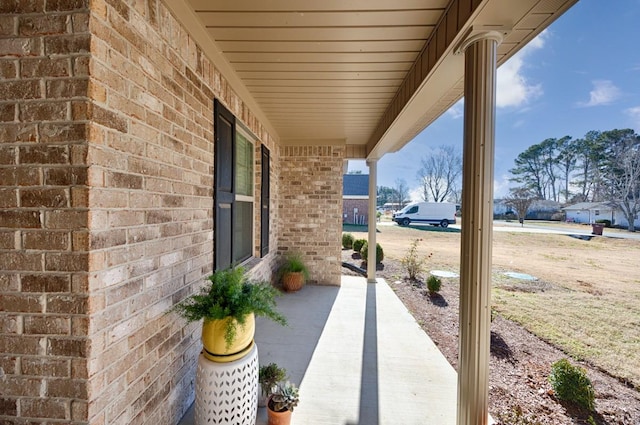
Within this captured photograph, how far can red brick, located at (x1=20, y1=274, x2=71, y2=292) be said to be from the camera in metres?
1.03

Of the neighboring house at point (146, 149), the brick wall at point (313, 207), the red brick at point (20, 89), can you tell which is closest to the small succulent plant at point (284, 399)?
the neighboring house at point (146, 149)

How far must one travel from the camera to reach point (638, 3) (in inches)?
62.7

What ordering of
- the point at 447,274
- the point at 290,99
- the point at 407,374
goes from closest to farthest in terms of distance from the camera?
the point at 407,374 < the point at 290,99 < the point at 447,274

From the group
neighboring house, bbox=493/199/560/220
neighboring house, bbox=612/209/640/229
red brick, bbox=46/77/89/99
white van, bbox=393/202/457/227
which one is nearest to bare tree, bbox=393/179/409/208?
white van, bbox=393/202/457/227

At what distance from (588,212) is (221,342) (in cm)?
499

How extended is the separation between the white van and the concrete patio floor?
1566 centimetres

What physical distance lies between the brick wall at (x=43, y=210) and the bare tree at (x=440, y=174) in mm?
21899

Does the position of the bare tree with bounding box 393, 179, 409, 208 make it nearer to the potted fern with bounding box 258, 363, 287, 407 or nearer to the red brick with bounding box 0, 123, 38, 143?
the potted fern with bounding box 258, 363, 287, 407

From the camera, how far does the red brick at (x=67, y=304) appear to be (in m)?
1.02

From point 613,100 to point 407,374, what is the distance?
10.5 ft

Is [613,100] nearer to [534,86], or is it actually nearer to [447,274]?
[534,86]

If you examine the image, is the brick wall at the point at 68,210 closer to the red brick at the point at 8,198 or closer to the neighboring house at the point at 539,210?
the red brick at the point at 8,198

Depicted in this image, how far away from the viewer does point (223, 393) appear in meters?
1.46

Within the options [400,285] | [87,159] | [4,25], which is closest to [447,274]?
[400,285]
